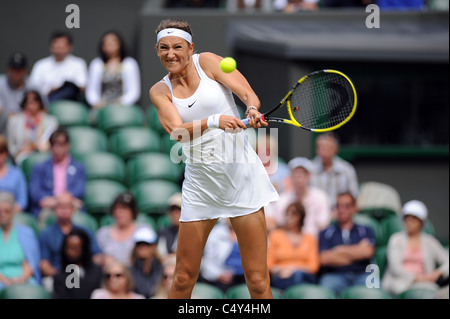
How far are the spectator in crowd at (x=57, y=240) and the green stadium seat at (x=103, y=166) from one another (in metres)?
0.94

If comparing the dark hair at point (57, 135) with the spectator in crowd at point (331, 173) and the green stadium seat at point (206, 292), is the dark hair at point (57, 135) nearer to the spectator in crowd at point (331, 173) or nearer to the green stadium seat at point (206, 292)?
the green stadium seat at point (206, 292)

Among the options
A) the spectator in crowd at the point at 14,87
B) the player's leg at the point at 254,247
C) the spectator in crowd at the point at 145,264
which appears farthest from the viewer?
the spectator in crowd at the point at 14,87

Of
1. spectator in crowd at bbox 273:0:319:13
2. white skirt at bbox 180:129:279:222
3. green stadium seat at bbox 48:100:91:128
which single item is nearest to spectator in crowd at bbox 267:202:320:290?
white skirt at bbox 180:129:279:222

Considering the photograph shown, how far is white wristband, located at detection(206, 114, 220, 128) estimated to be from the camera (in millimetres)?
4469

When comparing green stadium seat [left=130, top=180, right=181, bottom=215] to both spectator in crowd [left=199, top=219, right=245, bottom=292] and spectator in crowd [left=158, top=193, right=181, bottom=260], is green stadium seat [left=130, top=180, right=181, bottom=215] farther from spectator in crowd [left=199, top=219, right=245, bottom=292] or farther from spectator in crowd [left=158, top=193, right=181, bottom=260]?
spectator in crowd [left=199, top=219, right=245, bottom=292]

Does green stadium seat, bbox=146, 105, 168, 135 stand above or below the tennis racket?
below

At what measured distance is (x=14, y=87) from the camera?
8945 mm

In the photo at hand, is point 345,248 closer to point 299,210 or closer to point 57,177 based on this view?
point 299,210

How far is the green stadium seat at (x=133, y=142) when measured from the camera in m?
8.61

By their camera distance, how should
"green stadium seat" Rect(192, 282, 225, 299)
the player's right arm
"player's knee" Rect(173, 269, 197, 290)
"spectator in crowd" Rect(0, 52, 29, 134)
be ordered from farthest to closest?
"spectator in crowd" Rect(0, 52, 29, 134) < "green stadium seat" Rect(192, 282, 225, 299) < "player's knee" Rect(173, 269, 197, 290) < the player's right arm

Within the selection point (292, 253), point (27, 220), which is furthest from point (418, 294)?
point (27, 220)

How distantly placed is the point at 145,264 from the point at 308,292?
1317 mm

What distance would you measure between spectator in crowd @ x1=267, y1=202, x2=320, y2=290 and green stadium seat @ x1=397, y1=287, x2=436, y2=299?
730 millimetres

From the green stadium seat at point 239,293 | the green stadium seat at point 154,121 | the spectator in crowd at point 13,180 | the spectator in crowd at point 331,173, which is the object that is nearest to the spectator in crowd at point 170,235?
the green stadium seat at point 239,293
